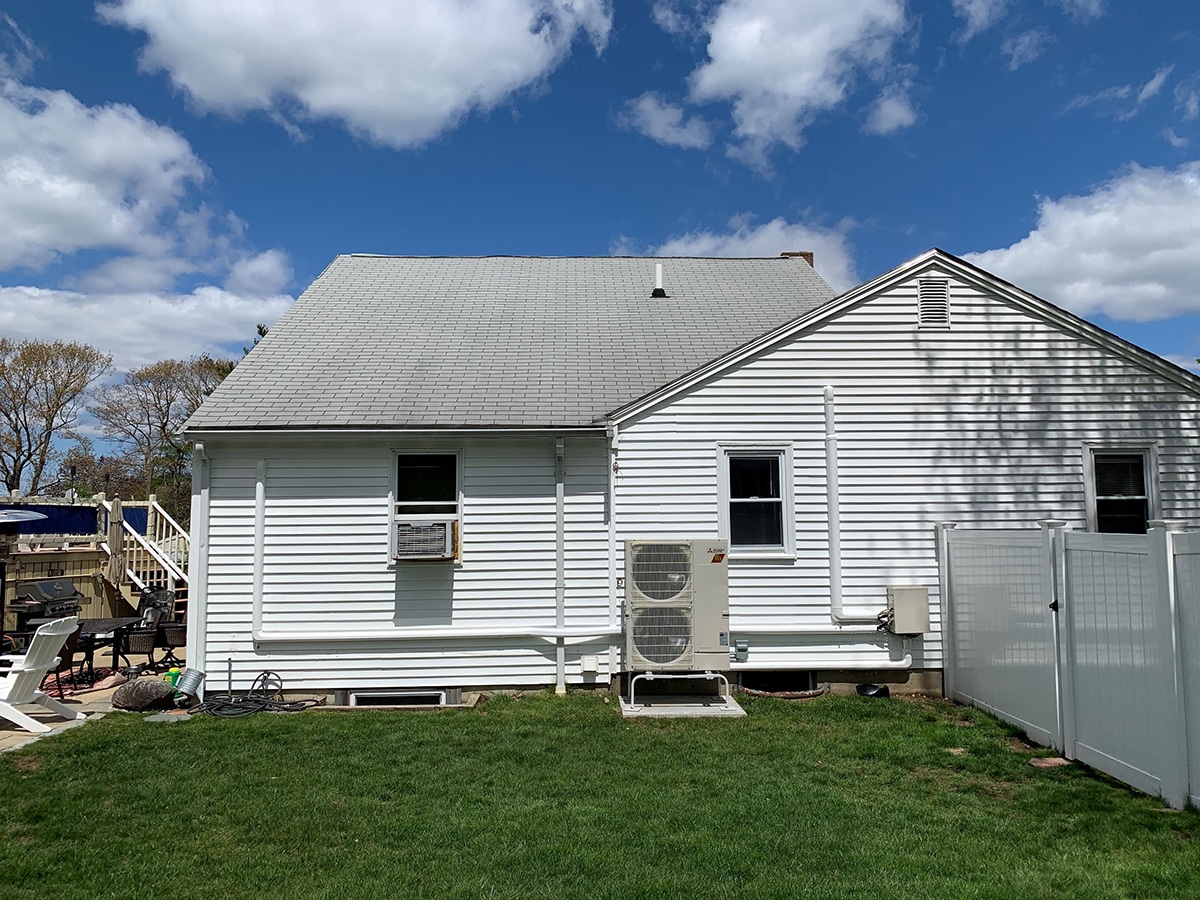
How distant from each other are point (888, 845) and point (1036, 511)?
238 inches

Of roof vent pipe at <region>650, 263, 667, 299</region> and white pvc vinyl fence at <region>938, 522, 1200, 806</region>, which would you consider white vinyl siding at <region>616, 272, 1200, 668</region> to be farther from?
roof vent pipe at <region>650, 263, 667, 299</region>

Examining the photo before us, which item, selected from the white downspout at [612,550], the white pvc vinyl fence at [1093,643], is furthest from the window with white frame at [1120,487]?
the white downspout at [612,550]

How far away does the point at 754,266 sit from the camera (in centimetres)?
1526

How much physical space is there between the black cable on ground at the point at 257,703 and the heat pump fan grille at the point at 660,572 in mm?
3970

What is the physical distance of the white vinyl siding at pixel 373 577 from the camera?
9.41m

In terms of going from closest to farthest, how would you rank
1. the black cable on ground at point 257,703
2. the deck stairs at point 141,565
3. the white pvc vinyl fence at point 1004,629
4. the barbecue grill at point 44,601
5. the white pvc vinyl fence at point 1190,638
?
the white pvc vinyl fence at point 1190,638 < the white pvc vinyl fence at point 1004,629 < the black cable on ground at point 257,703 < the barbecue grill at point 44,601 < the deck stairs at point 141,565

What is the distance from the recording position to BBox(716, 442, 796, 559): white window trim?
9.57 m

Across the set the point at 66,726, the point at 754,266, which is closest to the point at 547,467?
the point at 66,726

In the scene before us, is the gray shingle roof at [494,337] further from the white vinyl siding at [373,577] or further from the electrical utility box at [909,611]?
the electrical utility box at [909,611]

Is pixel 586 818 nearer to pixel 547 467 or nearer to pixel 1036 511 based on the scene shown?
pixel 547 467

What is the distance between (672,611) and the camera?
29.2 ft

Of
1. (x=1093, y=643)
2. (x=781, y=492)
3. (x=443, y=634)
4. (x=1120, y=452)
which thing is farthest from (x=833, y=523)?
(x=443, y=634)

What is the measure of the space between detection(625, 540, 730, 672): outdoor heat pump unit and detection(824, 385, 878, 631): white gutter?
1465 millimetres

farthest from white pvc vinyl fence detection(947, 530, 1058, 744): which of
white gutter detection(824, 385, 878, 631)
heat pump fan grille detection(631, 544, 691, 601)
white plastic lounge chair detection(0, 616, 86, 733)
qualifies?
white plastic lounge chair detection(0, 616, 86, 733)
